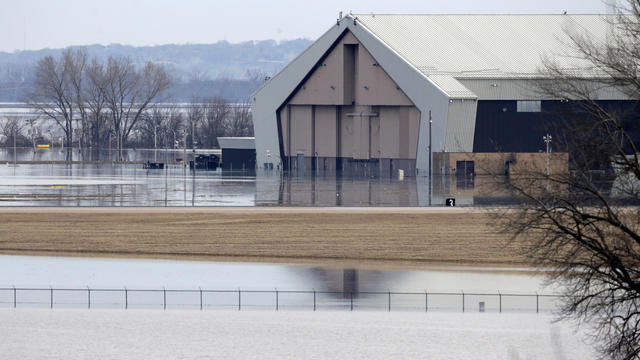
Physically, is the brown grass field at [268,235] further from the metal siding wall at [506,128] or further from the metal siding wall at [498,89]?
the metal siding wall at [498,89]

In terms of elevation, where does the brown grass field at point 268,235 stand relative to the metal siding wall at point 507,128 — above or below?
below

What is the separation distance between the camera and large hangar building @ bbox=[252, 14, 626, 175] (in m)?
115

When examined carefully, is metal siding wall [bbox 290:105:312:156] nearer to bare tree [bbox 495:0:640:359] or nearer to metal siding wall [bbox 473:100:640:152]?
metal siding wall [bbox 473:100:640:152]

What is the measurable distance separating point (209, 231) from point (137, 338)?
23399mm

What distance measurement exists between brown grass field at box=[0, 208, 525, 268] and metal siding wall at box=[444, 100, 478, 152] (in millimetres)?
41817

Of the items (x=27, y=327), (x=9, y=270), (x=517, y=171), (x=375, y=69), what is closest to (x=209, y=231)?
(x=9, y=270)

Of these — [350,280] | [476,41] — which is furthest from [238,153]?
[350,280]

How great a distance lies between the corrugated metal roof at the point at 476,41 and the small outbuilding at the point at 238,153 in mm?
26313

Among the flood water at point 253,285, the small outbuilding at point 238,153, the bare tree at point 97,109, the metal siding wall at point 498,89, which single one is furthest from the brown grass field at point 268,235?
the bare tree at point 97,109

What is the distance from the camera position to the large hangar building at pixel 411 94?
114625 millimetres

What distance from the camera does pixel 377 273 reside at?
164ft

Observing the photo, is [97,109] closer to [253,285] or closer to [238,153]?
[238,153]

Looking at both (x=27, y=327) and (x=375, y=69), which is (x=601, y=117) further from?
(x=375, y=69)

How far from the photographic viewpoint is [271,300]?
43.9 meters
